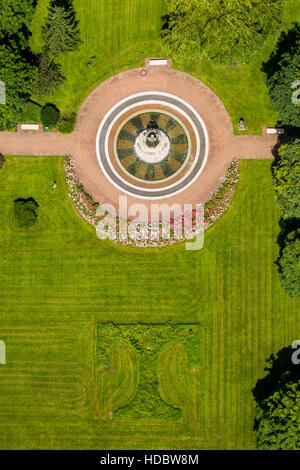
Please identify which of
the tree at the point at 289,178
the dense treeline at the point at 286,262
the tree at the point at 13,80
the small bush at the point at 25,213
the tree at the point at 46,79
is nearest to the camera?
the dense treeline at the point at 286,262

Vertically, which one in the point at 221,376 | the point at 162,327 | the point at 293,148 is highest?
the point at 293,148

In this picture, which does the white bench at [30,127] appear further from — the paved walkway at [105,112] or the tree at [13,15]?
the tree at [13,15]

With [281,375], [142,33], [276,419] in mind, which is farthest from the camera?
[142,33]

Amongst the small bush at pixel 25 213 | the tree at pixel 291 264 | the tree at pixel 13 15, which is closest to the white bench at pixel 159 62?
the tree at pixel 13 15

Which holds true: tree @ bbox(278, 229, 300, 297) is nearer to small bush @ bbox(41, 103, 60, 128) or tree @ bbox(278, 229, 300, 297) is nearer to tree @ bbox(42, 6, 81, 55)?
small bush @ bbox(41, 103, 60, 128)

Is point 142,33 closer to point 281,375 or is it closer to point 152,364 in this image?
point 152,364

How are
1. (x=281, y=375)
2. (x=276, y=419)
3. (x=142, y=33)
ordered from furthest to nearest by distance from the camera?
(x=142, y=33) → (x=281, y=375) → (x=276, y=419)

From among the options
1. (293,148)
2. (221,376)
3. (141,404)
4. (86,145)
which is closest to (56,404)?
(141,404)

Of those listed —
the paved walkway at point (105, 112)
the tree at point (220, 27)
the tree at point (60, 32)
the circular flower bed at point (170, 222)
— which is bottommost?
the circular flower bed at point (170, 222)
